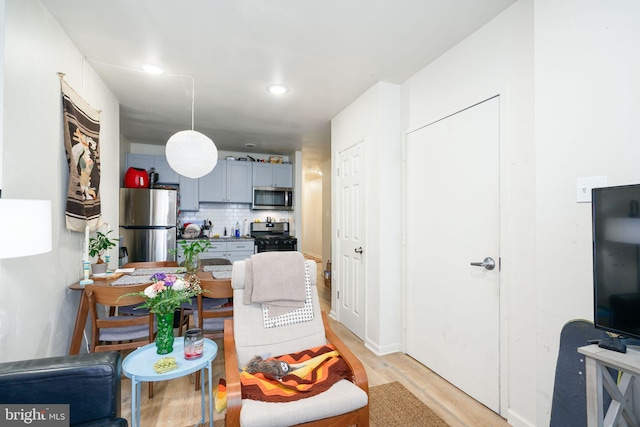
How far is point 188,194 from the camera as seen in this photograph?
5.18m

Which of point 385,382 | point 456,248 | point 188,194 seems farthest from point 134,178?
point 456,248

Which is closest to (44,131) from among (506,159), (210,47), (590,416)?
(210,47)

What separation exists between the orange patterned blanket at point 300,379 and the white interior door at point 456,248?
1.05 m

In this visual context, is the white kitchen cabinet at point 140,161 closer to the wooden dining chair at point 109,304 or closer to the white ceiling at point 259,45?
the white ceiling at point 259,45

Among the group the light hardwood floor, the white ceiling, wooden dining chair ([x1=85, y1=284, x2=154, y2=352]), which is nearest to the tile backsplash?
the white ceiling

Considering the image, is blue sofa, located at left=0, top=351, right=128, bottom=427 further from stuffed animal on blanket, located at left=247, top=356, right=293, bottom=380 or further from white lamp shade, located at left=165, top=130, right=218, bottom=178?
white lamp shade, located at left=165, top=130, right=218, bottom=178

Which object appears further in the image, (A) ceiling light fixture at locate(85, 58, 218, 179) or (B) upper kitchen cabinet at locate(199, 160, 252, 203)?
(B) upper kitchen cabinet at locate(199, 160, 252, 203)

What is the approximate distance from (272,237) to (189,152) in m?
3.09

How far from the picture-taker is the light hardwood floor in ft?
6.27

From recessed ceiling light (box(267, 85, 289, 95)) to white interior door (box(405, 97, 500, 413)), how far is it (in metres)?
1.39

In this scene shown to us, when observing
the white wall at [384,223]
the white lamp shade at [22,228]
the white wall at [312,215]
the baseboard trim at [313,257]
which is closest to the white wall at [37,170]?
the white lamp shade at [22,228]

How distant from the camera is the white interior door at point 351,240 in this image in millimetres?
3230

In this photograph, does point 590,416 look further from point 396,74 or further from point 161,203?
point 161,203

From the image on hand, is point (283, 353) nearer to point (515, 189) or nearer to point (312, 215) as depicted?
point (515, 189)
